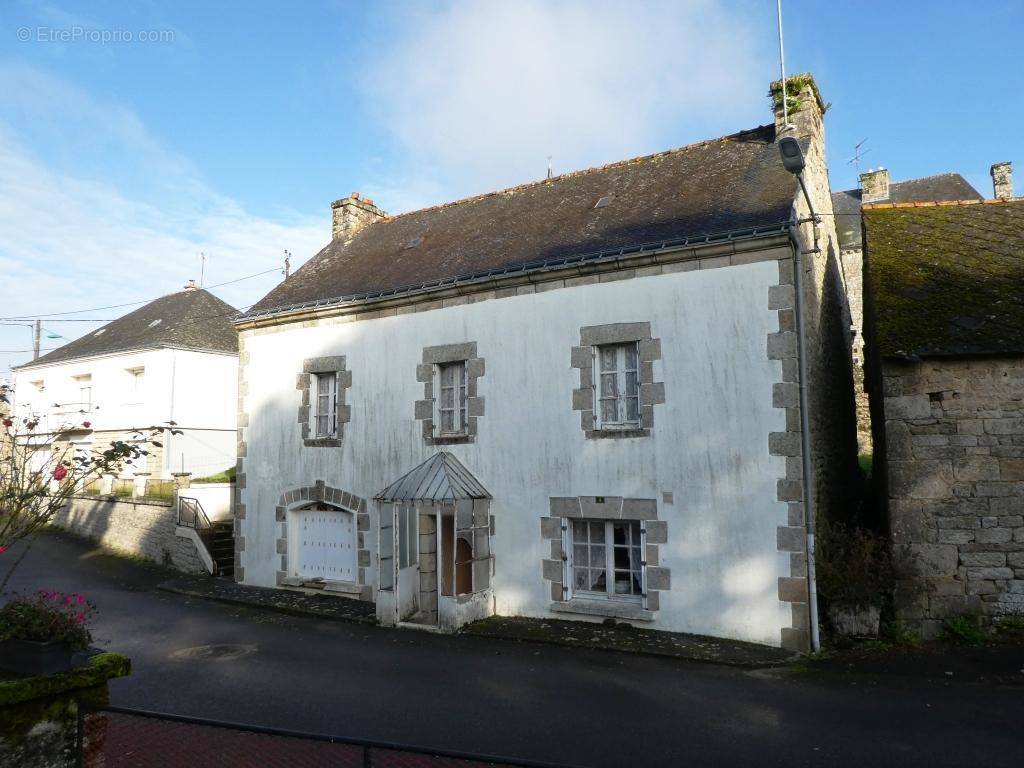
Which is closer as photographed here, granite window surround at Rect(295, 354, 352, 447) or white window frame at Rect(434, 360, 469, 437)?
white window frame at Rect(434, 360, 469, 437)

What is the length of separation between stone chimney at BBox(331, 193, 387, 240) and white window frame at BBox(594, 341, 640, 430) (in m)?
8.81

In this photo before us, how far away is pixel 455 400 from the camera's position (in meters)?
11.4

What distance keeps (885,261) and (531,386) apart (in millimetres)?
5686

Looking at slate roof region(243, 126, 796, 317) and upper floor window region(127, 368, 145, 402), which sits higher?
slate roof region(243, 126, 796, 317)

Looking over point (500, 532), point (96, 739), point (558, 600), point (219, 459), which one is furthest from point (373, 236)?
point (96, 739)

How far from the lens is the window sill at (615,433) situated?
31.6ft

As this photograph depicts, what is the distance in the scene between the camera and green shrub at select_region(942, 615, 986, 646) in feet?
26.6

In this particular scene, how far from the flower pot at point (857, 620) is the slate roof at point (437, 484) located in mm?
4970

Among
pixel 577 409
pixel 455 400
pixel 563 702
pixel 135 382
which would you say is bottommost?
pixel 563 702

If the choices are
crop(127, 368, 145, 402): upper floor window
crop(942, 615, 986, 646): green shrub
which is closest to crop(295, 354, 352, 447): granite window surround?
crop(942, 615, 986, 646): green shrub

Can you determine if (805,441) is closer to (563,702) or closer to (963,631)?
(963,631)

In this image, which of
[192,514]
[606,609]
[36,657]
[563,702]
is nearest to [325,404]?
[192,514]

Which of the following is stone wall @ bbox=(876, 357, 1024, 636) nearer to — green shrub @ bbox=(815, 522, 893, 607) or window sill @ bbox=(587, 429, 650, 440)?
green shrub @ bbox=(815, 522, 893, 607)

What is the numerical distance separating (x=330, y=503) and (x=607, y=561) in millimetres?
5214
